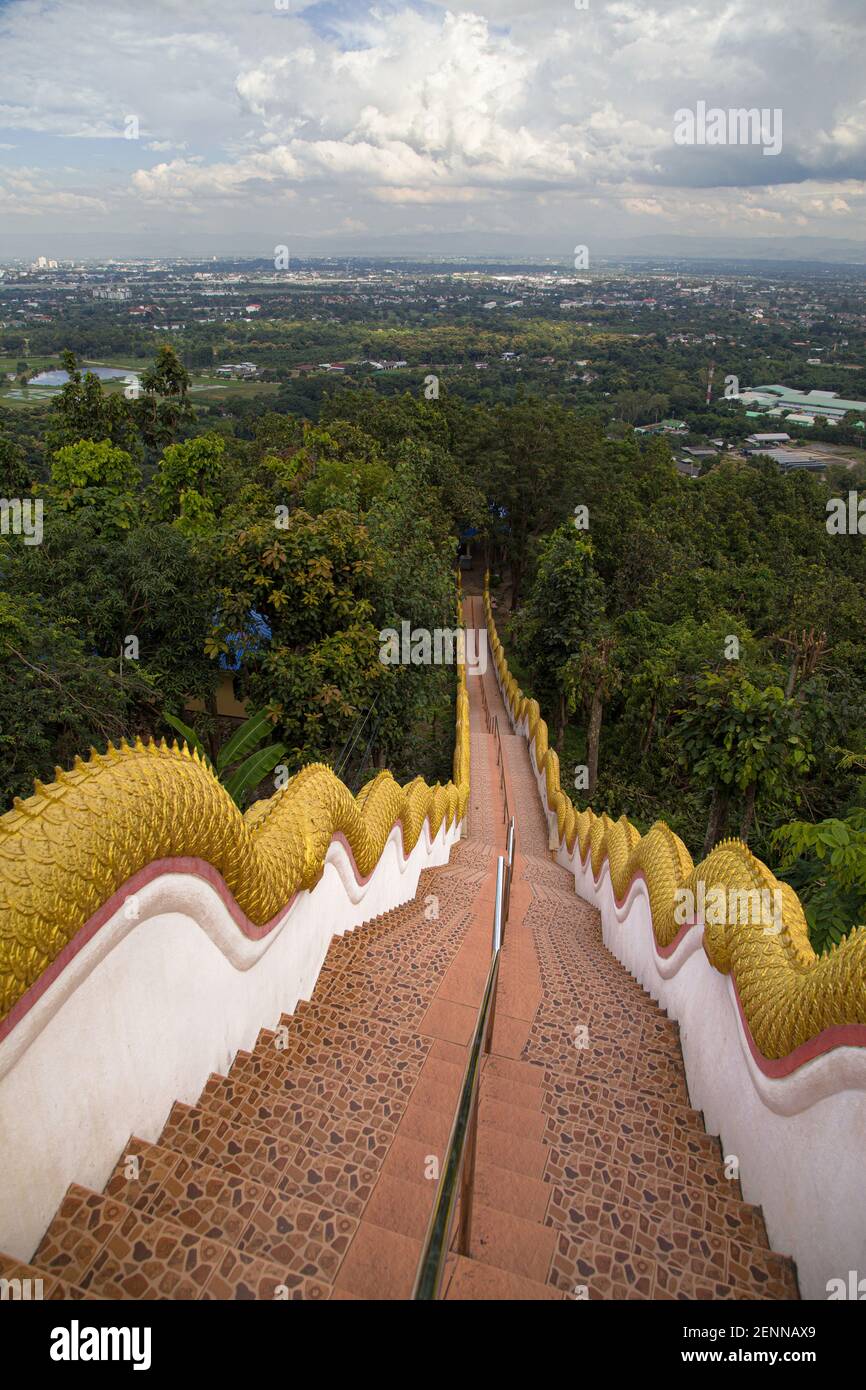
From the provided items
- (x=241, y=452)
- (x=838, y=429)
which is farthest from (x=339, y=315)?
(x=241, y=452)

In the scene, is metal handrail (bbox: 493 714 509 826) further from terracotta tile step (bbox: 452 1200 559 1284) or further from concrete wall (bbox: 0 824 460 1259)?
terracotta tile step (bbox: 452 1200 559 1284)

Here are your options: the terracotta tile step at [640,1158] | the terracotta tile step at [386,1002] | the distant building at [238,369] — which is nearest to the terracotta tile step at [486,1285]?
the terracotta tile step at [640,1158]

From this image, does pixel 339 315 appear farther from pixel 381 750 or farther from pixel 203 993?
pixel 203 993

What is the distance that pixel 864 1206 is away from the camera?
2715 millimetres

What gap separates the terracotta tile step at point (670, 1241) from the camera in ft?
10.4

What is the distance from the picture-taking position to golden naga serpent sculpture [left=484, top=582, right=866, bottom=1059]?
2957mm

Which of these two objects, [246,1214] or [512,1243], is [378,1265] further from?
[512,1243]

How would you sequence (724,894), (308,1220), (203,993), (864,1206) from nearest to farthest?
1. (864,1206)
2. (308,1220)
3. (203,993)
4. (724,894)

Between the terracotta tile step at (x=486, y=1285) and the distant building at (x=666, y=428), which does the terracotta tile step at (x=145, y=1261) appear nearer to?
the terracotta tile step at (x=486, y=1285)

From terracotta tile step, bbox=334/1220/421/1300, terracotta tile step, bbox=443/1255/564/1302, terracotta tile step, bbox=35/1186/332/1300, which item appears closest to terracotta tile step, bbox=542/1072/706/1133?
terracotta tile step, bbox=443/1255/564/1302

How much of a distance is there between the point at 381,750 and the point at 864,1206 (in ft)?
38.3

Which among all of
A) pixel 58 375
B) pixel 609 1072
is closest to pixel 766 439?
pixel 58 375

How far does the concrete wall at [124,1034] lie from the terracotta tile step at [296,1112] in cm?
11
